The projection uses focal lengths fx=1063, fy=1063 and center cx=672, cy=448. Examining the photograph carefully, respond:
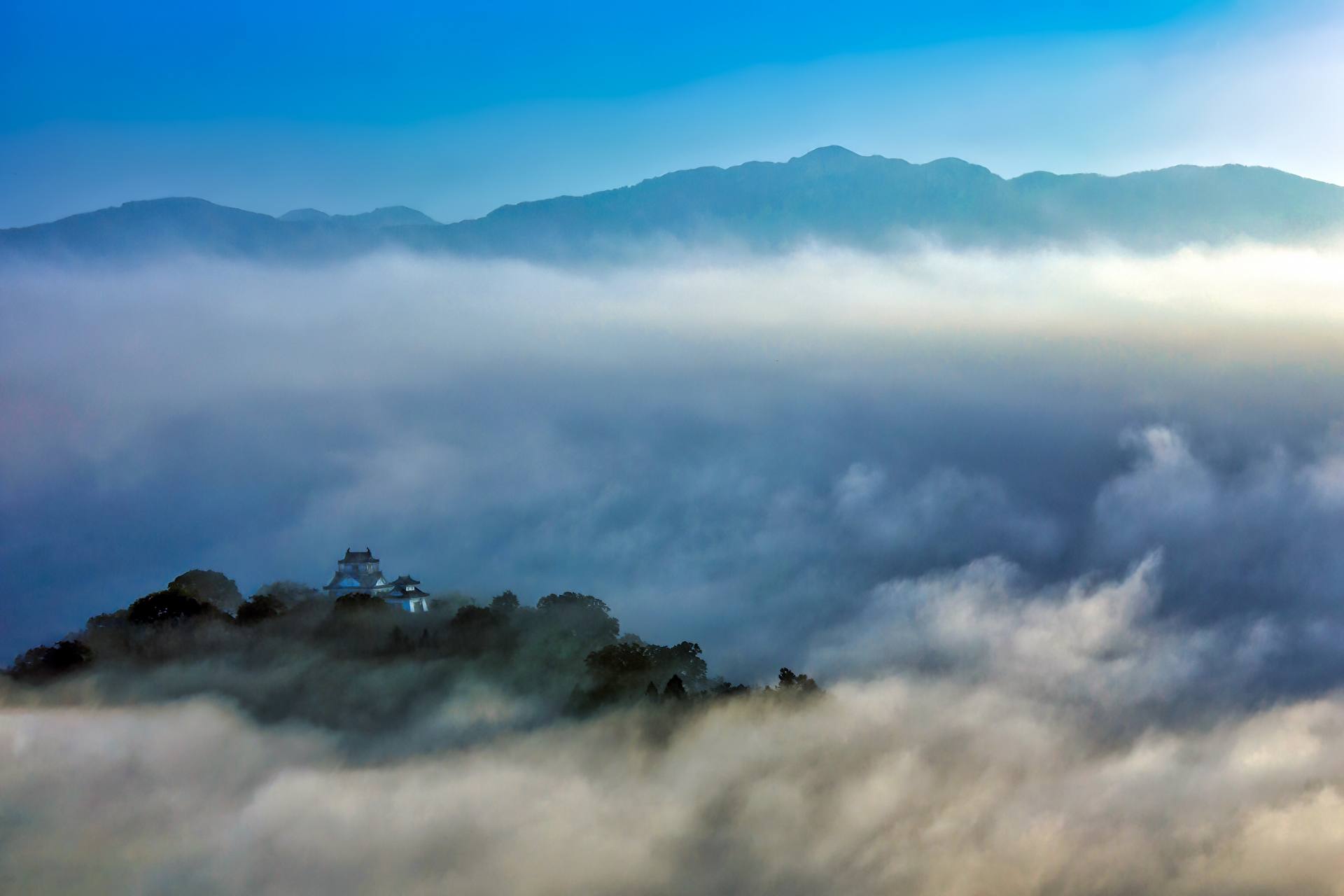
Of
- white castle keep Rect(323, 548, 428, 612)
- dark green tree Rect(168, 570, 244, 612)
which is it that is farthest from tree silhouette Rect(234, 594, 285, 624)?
white castle keep Rect(323, 548, 428, 612)

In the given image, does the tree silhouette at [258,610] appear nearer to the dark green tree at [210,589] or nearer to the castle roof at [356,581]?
the dark green tree at [210,589]

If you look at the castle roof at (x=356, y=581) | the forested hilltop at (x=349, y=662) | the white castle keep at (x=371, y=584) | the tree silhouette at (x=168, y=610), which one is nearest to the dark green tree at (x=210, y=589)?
the forested hilltop at (x=349, y=662)

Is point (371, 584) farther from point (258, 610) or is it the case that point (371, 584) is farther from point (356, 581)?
point (258, 610)

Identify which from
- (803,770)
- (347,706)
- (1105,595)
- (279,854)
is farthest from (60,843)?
(1105,595)

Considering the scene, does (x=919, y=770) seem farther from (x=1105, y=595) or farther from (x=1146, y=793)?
(x=1105, y=595)

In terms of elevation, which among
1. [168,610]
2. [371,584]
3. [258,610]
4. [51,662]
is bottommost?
[371,584]

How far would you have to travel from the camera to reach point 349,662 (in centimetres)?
6575

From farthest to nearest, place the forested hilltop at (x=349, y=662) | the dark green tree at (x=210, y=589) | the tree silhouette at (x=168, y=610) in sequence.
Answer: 1. the dark green tree at (x=210, y=589)
2. the tree silhouette at (x=168, y=610)
3. the forested hilltop at (x=349, y=662)

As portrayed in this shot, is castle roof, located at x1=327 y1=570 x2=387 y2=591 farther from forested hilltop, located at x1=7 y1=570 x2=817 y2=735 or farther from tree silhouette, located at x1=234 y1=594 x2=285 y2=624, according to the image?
tree silhouette, located at x1=234 y1=594 x2=285 y2=624

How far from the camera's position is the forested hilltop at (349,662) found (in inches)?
2420

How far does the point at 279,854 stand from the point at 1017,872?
49466 mm

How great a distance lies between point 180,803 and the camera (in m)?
56.8

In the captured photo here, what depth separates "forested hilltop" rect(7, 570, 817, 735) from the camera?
61.5m

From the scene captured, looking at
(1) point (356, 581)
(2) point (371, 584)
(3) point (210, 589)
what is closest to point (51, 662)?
(3) point (210, 589)
